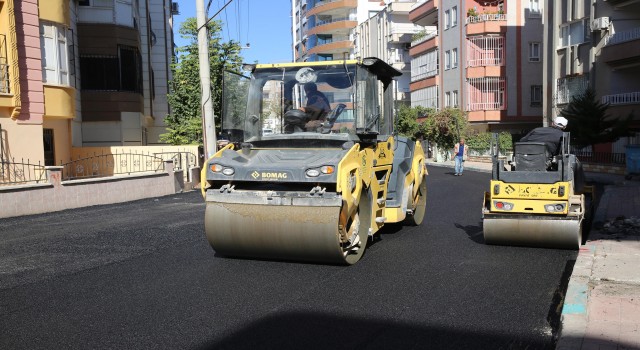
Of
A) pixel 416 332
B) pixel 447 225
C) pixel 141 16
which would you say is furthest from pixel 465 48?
pixel 416 332

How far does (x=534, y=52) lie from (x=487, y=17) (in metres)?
4.02

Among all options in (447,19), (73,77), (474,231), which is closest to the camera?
(474,231)

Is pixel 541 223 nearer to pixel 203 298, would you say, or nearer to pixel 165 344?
pixel 203 298

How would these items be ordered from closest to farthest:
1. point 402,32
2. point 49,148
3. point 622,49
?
point 49,148 → point 622,49 → point 402,32

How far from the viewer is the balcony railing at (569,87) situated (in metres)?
31.0

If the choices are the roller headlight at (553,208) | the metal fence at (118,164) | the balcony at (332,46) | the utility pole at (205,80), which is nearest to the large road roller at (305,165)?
the roller headlight at (553,208)

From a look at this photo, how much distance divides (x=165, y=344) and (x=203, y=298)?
52.7 inches

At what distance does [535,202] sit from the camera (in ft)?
28.2

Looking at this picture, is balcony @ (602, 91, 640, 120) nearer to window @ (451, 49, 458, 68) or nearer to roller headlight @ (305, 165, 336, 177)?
window @ (451, 49, 458, 68)

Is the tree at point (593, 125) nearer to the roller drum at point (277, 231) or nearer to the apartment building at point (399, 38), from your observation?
the roller drum at point (277, 231)

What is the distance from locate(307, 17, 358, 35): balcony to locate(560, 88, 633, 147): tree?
160 feet

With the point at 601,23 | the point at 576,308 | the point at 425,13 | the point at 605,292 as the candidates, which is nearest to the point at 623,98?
the point at 601,23

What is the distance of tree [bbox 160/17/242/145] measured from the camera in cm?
2734

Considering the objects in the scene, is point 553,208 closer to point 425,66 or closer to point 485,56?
point 485,56
